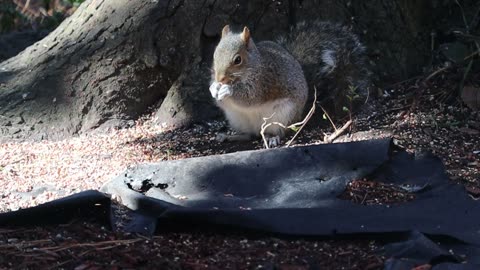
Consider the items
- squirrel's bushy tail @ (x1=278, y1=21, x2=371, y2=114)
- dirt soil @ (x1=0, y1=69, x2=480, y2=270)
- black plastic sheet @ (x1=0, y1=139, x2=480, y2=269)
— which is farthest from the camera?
squirrel's bushy tail @ (x1=278, y1=21, x2=371, y2=114)

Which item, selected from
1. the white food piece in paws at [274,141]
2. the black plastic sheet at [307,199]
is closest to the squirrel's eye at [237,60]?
the white food piece in paws at [274,141]

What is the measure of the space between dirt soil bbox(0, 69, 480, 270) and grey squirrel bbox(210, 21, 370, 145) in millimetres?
153

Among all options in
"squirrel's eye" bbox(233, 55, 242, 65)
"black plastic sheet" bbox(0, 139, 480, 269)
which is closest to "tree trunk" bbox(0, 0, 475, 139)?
"squirrel's eye" bbox(233, 55, 242, 65)

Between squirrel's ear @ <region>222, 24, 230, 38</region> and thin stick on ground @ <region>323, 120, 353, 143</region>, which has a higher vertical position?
squirrel's ear @ <region>222, 24, 230, 38</region>

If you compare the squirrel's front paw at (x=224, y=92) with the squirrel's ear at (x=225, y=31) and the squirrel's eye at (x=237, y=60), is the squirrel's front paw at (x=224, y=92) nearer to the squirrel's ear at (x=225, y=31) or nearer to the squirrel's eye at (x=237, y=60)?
the squirrel's eye at (x=237, y=60)

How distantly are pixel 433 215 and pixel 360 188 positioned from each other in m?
0.35

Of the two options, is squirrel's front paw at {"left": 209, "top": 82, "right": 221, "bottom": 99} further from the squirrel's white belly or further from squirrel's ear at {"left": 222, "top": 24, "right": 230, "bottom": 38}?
squirrel's ear at {"left": 222, "top": 24, "right": 230, "bottom": 38}

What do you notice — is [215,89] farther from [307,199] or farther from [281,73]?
[307,199]

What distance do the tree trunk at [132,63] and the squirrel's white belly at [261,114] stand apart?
0.32 m

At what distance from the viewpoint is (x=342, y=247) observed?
268cm

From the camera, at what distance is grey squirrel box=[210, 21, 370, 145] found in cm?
399

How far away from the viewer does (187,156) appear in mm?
3838

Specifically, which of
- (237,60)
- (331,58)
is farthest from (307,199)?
(331,58)

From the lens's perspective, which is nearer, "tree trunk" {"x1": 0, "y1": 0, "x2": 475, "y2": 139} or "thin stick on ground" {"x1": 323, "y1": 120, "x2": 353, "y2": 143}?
"thin stick on ground" {"x1": 323, "y1": 120, "x2": 353, "y2": 143}
